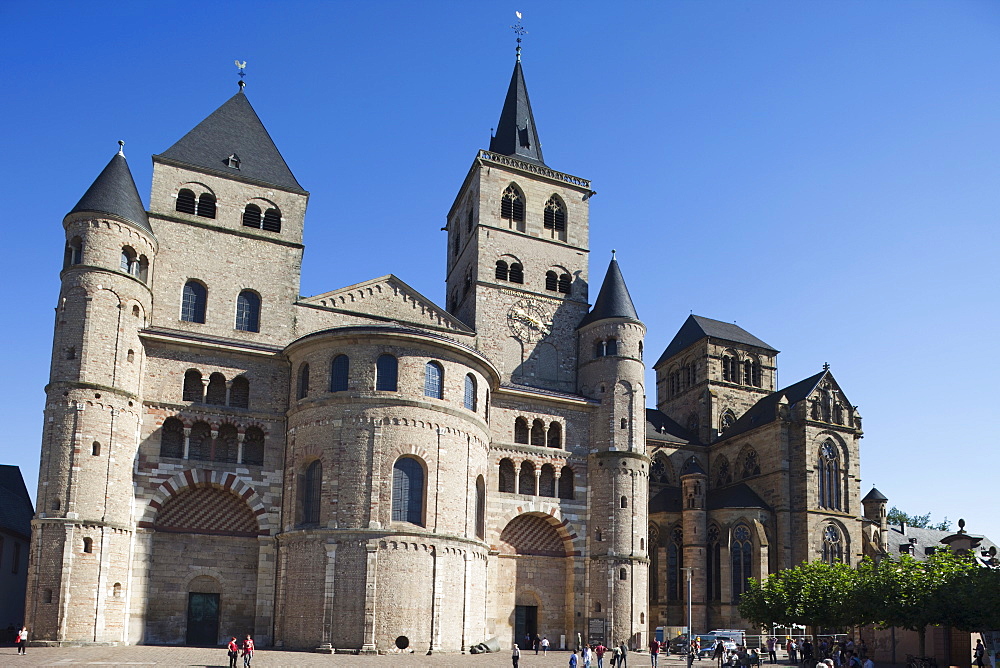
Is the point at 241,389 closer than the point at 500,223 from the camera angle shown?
Yes

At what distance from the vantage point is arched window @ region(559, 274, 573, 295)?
2288 inches

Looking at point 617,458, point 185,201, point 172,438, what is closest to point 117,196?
point 185,201

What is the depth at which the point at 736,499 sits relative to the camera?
57.5 meters

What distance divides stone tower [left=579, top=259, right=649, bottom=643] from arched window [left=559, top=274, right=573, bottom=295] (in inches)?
125

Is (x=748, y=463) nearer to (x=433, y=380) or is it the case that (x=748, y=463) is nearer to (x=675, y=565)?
(x=675, y=565)

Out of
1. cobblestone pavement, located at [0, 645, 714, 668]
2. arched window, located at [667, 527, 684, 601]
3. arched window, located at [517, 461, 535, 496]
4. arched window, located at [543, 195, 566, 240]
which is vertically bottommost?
cobblestone pavement, located at [0, 645, 714, 668]

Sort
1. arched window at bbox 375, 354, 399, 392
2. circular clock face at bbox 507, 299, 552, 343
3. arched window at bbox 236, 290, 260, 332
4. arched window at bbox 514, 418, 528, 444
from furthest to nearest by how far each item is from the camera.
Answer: circular clock face at bbox 507, 299, 552, 343, arched window at bbox 514, 418, 528, 444, arched window at bbox 236, 290, 260, 332, arched window at bbox 375, 354, 399, 392

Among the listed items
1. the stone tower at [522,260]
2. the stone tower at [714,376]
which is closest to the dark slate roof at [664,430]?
the stone tower at [714,376]

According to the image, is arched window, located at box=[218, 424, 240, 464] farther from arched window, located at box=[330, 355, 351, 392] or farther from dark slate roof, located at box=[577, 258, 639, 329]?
dark slate roof, located at box=[577, 258, 639, 329]

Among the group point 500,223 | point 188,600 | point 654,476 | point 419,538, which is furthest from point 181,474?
point 654,476

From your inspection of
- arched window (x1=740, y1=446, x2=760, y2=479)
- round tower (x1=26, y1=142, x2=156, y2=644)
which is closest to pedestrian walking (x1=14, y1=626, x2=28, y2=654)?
→ round tower (x1=26, y1=142, x2=156, y2=644)

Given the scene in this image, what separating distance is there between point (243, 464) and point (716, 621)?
97.6ft

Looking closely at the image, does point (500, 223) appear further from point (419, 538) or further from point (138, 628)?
point (138, 628)

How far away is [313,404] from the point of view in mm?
42500
